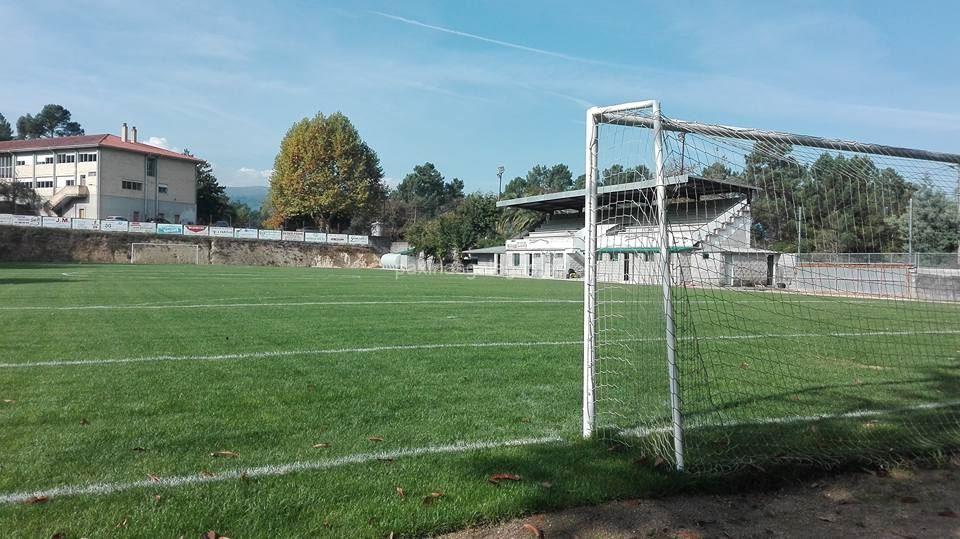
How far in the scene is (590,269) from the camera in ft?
15.3

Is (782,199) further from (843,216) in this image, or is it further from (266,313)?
(266,313)

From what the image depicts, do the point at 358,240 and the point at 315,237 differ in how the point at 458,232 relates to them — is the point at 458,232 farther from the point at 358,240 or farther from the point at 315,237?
the point at 315,237

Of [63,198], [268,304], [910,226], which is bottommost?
[268,304]

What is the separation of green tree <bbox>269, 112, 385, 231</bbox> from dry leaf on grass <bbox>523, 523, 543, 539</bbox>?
66365 millimetres

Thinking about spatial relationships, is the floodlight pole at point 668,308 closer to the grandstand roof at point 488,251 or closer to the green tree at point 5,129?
the grandstand roof at point 488,251

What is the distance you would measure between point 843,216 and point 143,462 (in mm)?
6217

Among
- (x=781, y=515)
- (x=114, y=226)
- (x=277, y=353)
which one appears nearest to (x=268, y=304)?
(x=277, y=353)

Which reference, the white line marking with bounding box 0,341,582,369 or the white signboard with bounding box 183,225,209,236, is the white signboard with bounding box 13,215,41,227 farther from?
the white line marking with bounding box 0,341,582,369

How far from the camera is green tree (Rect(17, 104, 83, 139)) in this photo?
4274 inches

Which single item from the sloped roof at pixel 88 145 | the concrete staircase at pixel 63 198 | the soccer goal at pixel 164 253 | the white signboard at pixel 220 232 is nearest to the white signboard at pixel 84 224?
the soccer goal at pixel 164 253

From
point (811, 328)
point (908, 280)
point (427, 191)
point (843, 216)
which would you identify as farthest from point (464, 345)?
point (427, 191)

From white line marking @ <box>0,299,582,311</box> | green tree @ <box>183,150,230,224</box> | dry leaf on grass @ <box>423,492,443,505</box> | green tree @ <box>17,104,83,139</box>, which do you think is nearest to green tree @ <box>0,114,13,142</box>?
green tree @ <box>17,104,83,139</box>

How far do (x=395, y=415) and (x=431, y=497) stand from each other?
1816 millimetres

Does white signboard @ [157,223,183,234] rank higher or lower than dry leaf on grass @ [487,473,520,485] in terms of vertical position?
higher
